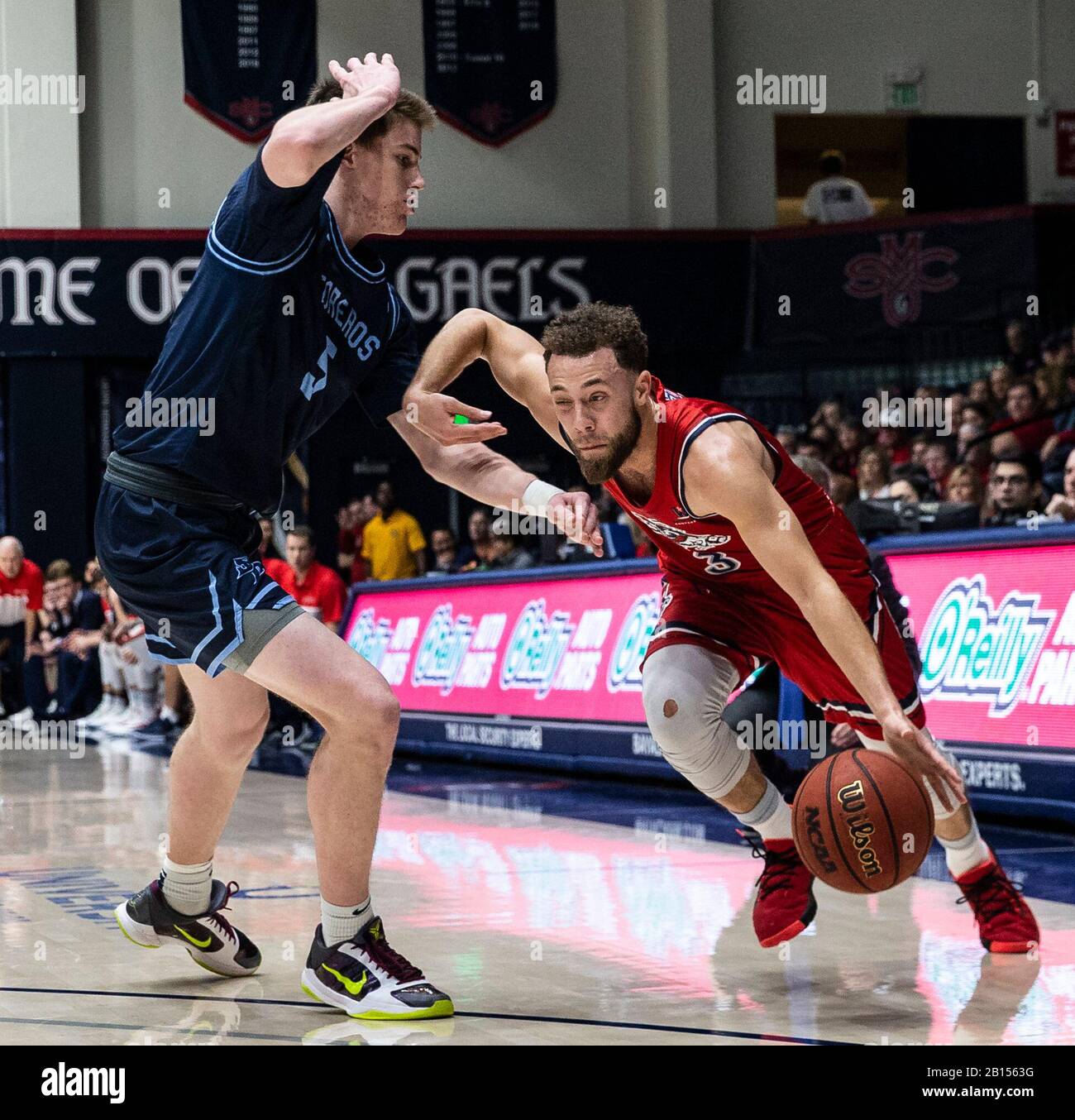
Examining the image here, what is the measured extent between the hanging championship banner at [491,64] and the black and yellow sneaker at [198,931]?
14277 mm

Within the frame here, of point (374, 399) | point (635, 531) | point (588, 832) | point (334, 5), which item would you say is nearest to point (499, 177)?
point (334, 5)

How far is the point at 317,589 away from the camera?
40.4ft

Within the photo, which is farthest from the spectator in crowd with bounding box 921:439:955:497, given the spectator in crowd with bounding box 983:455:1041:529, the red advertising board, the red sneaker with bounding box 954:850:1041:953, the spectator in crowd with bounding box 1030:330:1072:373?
the red sneaker with bounding box 954:850:1041:953

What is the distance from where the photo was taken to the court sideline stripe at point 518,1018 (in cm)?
332

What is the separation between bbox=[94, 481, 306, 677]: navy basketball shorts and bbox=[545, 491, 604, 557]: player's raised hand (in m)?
0.61

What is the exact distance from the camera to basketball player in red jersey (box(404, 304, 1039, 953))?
376 centimetres

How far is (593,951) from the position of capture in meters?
4.31

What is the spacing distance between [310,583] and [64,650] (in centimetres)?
371

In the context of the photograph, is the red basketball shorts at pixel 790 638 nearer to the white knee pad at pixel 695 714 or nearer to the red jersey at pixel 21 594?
the white knee pad at pixel 695 714

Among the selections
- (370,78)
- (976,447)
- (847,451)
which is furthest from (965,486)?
(370,78)

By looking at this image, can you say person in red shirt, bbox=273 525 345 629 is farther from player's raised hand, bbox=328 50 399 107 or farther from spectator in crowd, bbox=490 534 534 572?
player's raised hand, bbox=328 50 399 107

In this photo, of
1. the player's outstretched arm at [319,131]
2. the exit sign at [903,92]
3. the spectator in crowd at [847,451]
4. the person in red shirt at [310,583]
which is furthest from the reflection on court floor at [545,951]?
the exit sign at [903,92]

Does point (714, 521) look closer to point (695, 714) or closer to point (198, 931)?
point (695, 714)
